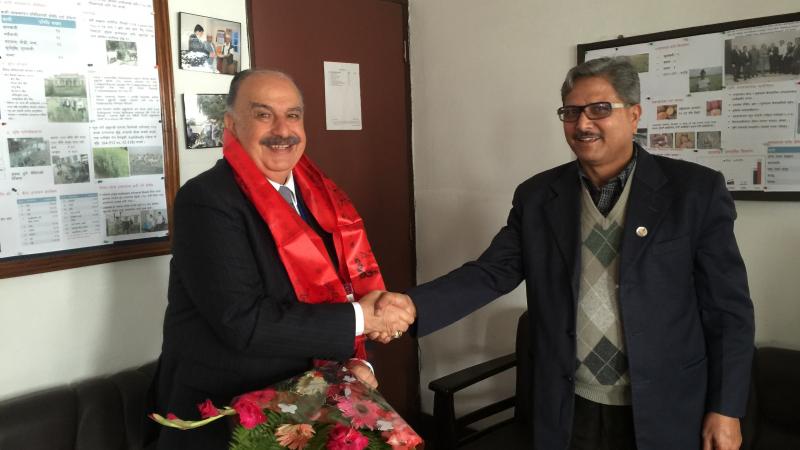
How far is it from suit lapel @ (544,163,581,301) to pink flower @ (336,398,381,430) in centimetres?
76

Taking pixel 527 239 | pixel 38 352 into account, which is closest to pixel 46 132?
pixel 38 352

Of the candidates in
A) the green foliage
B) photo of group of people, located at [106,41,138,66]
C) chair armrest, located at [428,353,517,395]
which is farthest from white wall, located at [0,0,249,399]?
the green foliage

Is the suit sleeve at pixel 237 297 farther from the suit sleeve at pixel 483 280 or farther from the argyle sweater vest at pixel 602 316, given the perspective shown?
the argyle sweater vest at pixel 602 316

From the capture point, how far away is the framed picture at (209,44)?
2133 millimetres

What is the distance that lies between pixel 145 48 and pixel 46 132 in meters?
0.42

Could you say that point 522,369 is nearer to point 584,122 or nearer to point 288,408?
point 584,122

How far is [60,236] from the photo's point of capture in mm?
1852

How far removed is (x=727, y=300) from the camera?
153cm

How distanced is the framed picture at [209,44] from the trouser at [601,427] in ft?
5.31

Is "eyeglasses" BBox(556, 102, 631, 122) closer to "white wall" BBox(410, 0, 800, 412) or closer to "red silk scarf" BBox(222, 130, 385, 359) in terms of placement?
"red silk scarf" BBox(222, 130, 385, 359)

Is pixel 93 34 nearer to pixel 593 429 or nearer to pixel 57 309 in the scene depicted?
pixel 57 309

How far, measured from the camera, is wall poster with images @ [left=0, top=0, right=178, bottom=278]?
1759mm

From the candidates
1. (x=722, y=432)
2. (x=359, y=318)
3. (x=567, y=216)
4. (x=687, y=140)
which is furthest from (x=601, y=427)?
(x=687, y=140)

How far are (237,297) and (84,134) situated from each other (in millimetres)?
922
